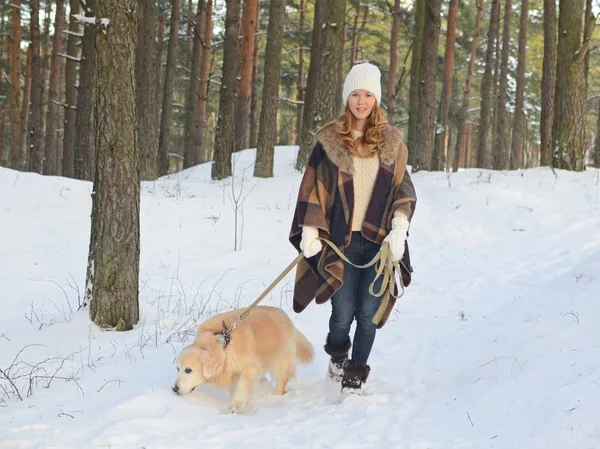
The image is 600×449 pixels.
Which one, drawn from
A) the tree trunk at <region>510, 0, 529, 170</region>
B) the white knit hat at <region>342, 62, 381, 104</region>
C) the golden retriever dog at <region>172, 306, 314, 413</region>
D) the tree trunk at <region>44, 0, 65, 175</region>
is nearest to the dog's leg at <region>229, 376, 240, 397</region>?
the golden retriever dog at <region>172, 306, 314, 413</region>

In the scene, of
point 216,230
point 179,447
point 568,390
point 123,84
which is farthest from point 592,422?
point 216,230

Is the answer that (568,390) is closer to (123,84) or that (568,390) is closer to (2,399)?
(2,399)

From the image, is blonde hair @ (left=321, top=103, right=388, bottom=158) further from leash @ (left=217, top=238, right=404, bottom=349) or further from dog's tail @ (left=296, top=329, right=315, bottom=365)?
dog's tail @ (left=296, top=329, right=315, bottom=365)

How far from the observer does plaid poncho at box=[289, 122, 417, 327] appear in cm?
373

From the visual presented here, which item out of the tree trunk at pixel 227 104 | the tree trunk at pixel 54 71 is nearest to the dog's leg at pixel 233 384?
the tree trunk at pixel 227 104

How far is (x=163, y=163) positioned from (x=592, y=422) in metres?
16.0

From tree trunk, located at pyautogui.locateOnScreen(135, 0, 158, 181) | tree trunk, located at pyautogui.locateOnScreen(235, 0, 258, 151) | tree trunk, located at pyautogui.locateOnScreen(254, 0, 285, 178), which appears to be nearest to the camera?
tree trunk, located at pyautogui.locateOnScreen(135, 0, 158, 181)

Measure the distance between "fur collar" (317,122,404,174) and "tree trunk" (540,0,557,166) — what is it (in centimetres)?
822

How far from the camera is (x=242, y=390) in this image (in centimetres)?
379

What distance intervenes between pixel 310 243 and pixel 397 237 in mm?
559

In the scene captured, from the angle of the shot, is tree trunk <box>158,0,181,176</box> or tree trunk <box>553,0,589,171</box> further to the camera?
tree trunk <box>158,0,181,176</box>

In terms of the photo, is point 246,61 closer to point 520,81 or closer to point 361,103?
point 520,81

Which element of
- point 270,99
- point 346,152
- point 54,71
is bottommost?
point 346,152

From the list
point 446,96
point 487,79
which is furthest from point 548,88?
point 487,79
